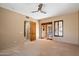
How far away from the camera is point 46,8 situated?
2553 mm

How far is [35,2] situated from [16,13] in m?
0.70

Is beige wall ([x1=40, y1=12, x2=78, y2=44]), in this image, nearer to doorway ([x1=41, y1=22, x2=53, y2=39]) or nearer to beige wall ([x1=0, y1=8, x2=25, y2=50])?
doorway ([x1=41, y1=22, x2=53, y2=39])

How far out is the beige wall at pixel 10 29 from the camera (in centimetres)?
256

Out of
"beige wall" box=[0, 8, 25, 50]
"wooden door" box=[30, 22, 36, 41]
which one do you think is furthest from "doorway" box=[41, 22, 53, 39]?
"beige wall" box=[0, 8, 25, 50]

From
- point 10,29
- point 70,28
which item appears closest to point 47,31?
point 70,28

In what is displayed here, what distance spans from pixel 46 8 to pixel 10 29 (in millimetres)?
1142


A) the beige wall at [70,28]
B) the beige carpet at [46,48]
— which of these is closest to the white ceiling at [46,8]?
the beige wall at [70,28]

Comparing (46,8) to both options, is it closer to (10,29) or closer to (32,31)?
(32,31)

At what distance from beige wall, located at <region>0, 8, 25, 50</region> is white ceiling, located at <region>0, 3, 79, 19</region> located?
21 centimetres

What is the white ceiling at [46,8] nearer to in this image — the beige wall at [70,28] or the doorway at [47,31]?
the beige wall at [70,28]

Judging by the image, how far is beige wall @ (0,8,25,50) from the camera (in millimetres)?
2564

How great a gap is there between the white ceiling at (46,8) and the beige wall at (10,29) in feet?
0.68

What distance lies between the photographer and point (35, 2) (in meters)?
2.36

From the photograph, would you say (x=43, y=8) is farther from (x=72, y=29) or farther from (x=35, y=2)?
(x=72, y=29)
